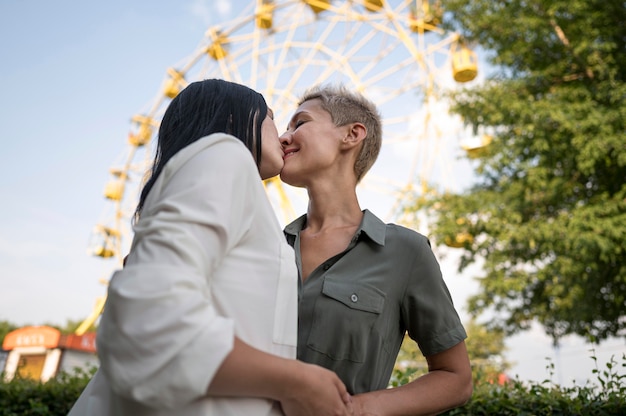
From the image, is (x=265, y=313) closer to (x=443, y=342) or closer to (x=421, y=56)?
(x=443, y=342)

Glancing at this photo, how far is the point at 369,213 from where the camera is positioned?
63.4 inches

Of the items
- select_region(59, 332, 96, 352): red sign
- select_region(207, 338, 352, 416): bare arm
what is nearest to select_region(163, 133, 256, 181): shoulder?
select_region(207, 338, 352, 416): bare arm

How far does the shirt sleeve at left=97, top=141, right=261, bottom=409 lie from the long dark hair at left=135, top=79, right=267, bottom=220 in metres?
0.24

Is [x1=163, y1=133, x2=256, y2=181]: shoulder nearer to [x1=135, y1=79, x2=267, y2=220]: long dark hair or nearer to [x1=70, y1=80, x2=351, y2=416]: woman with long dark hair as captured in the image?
[x1=70, y1=80, x2=351, y2=416]: woman with long dark hair

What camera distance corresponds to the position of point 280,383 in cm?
87

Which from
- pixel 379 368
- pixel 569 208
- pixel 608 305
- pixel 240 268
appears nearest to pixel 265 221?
pixel 240 268

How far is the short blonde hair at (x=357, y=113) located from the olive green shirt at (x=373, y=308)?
37cm

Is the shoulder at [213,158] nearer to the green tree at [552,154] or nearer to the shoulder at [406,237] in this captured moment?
the shoulder at [406,237]

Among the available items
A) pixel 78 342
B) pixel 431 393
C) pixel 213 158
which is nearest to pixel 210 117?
pixel 213 158

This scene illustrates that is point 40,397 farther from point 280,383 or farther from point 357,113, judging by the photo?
point 280,383

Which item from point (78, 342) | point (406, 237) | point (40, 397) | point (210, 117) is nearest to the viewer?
point (210, 117)

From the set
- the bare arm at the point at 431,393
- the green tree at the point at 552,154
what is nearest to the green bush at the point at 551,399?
the bare arm at the point at 431,393

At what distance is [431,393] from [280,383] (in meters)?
0.60

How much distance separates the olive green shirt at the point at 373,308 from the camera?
1351 mm
